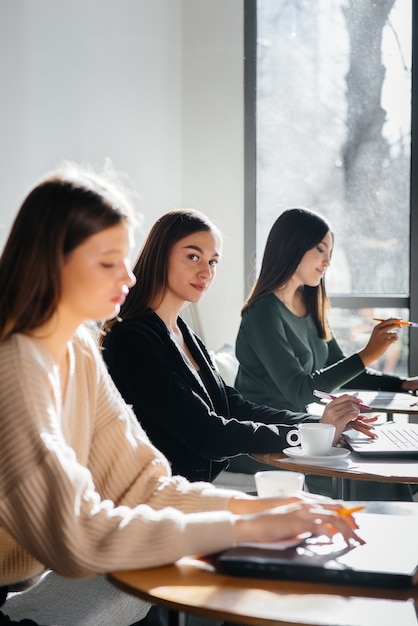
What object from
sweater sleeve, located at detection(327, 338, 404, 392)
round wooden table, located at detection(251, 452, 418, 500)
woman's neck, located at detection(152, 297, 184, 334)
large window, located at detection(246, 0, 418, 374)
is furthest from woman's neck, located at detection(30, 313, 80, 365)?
large window, located at detection(246, 0, 418, 374)

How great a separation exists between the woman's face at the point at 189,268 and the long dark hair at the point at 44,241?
788mm

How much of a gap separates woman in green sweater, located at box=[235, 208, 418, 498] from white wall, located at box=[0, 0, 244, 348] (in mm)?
883

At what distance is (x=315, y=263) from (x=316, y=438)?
3.99 feet

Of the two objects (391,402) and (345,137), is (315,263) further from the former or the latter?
(345,137)

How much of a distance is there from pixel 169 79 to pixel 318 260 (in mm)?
1800

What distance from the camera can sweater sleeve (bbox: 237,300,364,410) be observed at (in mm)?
2527

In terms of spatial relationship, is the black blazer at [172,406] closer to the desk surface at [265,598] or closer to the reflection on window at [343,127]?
the desk surface at [265,598]

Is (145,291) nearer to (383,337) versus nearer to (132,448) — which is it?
(132,448)

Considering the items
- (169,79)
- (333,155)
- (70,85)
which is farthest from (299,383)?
(169,79)

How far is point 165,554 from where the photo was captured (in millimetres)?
1039

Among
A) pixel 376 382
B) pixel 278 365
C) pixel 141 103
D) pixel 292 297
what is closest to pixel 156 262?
pixel 278 365

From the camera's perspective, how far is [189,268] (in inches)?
76.7

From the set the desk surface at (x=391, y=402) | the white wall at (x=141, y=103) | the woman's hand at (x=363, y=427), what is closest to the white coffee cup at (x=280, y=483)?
the woman's hand at (x=363, y=427)

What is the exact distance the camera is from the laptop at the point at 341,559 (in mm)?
989
